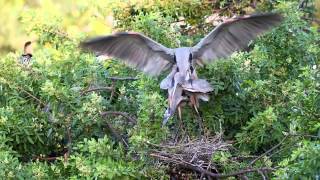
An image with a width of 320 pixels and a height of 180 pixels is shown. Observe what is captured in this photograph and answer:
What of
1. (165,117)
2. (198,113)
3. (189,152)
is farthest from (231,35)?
(189,152)

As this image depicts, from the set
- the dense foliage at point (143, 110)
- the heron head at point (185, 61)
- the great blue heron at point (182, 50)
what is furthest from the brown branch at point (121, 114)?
the heron head at point (185, 61)

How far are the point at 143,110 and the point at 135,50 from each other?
536mm

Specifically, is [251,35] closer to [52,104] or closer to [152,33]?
[152,33]

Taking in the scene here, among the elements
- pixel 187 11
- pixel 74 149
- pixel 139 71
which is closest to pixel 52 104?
pixel 74 149

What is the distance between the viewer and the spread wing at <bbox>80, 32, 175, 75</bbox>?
164 inches

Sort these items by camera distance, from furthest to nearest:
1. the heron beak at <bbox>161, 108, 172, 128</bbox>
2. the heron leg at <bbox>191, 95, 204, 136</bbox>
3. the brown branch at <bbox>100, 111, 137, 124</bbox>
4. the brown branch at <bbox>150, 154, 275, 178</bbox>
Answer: the brown branch at <bbox>100, 111, 137, 124</bbox>, the heron leg at <bbox>191, 95, 204, 136</bbox>, the heron beak at <bbox>161, 108, 172, 128</bbox>, the brown branch at <bbox>150, 154, 275, 178</bbox>

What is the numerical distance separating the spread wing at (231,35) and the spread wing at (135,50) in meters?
0.18

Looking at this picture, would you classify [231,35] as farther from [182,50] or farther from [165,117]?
[165,117]

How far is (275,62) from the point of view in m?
4.46

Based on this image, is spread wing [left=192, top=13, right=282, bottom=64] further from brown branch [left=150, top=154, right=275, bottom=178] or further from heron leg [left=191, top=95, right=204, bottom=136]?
brown branch [left=150, top=154, right=275, bottom=178]

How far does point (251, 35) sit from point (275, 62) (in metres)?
0.36

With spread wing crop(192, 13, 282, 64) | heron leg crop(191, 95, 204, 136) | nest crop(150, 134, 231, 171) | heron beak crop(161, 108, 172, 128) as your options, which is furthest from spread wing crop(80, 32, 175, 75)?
nest crop(150, 134, 231, 171)

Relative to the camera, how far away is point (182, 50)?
4.22 metres

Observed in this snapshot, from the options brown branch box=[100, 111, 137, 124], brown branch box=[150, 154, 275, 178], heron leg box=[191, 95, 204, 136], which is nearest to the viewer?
brown branch box=[150, 154, 275, 178]
